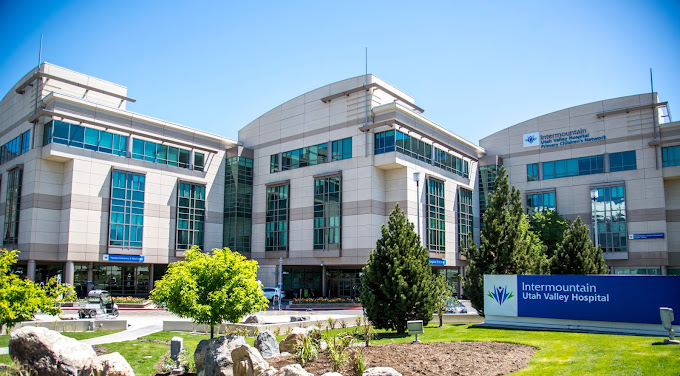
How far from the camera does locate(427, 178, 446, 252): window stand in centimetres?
5088

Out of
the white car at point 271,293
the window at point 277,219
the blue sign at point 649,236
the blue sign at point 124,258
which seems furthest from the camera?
the window at point 277,219

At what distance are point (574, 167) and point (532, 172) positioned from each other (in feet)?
15.7

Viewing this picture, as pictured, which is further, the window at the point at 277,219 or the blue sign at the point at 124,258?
the window at the point at 277,219

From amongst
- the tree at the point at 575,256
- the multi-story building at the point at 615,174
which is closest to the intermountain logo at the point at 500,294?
the tree at the point at 575,256

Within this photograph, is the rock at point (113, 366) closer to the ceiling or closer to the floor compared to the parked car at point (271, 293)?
closer to the ceiling

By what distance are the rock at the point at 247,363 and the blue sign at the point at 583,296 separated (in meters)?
13.8

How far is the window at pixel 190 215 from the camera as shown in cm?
5141

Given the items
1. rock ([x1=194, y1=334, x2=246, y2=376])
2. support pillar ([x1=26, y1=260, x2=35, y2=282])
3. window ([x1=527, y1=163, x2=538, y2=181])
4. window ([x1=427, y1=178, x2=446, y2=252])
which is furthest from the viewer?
window ([x1=527, y1=163, x2=538, y2=181])

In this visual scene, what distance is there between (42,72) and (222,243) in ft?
78.1

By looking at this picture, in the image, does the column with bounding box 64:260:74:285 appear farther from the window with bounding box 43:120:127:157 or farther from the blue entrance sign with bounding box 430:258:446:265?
the blue entrance sign with bounding box 430:258:446:265

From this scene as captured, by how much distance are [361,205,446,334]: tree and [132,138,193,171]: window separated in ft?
111

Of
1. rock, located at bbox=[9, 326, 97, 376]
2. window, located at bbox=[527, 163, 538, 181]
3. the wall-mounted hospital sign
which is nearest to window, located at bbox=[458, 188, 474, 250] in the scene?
window, located at bbox=[527, 163, 538, 181]

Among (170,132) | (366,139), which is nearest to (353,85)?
(366,139)

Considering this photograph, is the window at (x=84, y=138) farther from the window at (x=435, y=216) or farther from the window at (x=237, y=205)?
the window at (x=435, y=216)
